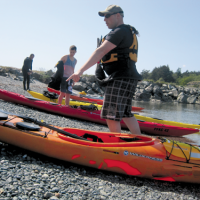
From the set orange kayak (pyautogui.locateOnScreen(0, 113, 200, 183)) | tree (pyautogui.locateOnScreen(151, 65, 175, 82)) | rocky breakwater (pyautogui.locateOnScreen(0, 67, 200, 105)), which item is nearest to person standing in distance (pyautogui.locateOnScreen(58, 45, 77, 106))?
orange kayak (pyautogui.locateOnScreen(0, 113, 200, 183))

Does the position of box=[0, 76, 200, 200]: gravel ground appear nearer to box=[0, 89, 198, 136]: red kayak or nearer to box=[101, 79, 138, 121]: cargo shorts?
box=[101, 79, 138, 121]: cargo shorts

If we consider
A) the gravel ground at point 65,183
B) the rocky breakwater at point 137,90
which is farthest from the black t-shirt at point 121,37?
the rocky breakwater at point 137,90

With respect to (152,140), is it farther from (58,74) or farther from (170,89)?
(170,89)

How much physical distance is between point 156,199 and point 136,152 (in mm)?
532

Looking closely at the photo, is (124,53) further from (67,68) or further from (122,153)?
(67,68)

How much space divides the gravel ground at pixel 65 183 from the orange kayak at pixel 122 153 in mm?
93

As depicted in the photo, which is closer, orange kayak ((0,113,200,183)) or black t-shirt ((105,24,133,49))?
orange kayak ((0,113,200,183))

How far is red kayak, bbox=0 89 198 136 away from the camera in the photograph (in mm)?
5424

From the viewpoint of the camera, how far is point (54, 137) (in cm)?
242

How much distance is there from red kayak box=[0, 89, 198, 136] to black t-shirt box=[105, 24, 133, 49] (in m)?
3.38

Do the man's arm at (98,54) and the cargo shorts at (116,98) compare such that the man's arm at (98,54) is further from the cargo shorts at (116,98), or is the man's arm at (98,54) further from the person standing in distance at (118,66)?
the cargo shorts at (116,98)

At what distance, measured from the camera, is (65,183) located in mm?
1896

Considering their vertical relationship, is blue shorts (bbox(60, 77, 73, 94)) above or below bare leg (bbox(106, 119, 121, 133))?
above

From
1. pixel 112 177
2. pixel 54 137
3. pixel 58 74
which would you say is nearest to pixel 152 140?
pixel 112 177
